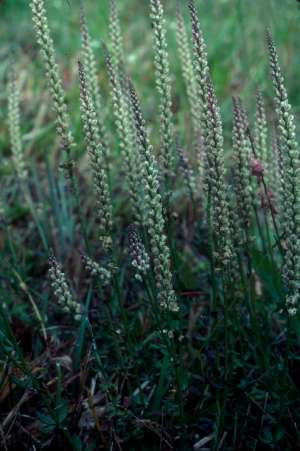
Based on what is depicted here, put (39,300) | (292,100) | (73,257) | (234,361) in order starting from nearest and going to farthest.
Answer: (234,361) < (39,300) < (73,257) < (292,100)

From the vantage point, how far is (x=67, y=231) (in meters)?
3.54


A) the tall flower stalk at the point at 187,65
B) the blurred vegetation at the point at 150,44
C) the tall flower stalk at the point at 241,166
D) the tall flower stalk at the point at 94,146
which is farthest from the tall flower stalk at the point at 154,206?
the blurred vegetation at the point at 150,44

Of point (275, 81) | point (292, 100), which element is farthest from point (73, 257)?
point (292, 100)

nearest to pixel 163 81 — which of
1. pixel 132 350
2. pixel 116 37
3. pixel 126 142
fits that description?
pixel 126 142

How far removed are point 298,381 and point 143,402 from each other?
0.63 metres

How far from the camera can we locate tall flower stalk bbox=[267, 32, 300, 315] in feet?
6.39

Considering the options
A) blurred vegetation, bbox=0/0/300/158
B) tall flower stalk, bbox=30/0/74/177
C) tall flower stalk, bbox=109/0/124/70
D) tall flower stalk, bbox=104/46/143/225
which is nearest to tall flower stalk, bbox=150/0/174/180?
tall flower stalk, bbox=104/46/143/225

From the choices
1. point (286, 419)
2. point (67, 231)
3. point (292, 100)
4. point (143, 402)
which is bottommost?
point (286, 419)

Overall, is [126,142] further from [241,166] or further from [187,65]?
[187,65]

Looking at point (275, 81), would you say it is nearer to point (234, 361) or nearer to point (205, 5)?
point (234, 361)

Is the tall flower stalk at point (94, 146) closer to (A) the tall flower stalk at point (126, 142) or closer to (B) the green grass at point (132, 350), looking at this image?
(A) the tall flower stalk at point (126, 142)

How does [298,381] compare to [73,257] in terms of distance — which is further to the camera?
[73,257]

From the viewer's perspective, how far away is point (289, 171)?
1977 mm

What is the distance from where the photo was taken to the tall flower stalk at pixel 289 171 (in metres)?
1.95
